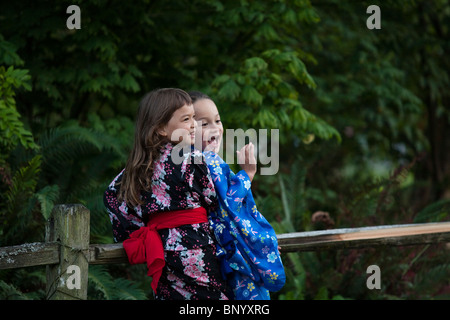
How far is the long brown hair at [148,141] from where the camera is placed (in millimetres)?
2246

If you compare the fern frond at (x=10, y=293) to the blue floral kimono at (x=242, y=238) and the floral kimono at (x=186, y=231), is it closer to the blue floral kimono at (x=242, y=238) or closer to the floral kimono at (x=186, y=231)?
the floral kimono at (x=186, y=231)

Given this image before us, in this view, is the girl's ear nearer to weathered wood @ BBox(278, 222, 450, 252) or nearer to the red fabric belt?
the red fabric belt

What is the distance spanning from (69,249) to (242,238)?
0.78 m

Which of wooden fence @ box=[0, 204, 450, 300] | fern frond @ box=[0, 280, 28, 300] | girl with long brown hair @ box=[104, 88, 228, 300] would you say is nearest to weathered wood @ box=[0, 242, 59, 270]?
wooden fence @ box=[0, 204, 450, 300]

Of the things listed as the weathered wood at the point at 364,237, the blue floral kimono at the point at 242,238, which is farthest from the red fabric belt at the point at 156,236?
the weathered wood at the point at 364,237

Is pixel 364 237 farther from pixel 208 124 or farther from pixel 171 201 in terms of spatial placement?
pixel 171 201

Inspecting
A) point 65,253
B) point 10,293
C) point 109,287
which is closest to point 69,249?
point 65,253

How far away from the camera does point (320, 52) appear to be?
22.5ft

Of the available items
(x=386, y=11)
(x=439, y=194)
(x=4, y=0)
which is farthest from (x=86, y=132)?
(x=439, y=194)

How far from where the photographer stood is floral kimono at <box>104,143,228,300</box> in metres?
2.19

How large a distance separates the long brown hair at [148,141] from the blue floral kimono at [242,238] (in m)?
0.23

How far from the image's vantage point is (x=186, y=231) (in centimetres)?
222
